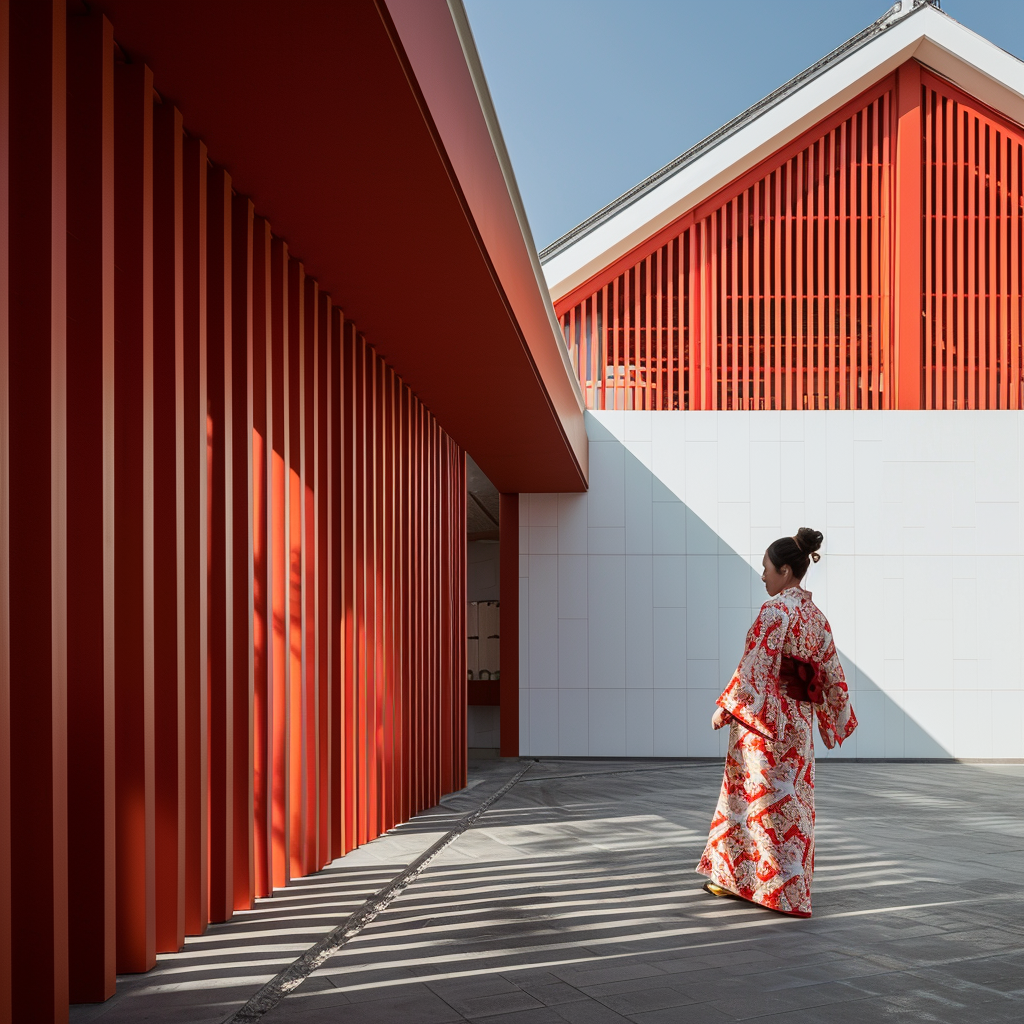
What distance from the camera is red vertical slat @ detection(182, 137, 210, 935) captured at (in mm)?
3068

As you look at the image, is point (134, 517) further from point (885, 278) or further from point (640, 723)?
point (885, 278)

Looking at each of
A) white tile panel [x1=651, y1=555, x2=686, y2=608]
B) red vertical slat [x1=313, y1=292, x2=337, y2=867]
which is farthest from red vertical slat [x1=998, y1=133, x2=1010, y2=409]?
red vertical slat [x1=313, y1=292, x2=337, y2=867]

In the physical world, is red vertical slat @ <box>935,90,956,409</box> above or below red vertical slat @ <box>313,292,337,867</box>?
above

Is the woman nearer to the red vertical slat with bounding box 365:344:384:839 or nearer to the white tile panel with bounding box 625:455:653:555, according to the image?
the red vertical slat with bounding box 365:344:384:839

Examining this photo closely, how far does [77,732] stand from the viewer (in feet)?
8.24

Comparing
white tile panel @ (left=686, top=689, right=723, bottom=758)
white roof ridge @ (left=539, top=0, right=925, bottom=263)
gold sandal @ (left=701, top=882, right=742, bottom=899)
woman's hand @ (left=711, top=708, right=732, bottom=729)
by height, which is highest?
white roof ridge @ (left=539, top=0, right=925, bottom=263)

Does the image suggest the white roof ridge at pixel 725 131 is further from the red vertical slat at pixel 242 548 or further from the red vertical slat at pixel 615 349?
the red vertical slat at pixel 242 548

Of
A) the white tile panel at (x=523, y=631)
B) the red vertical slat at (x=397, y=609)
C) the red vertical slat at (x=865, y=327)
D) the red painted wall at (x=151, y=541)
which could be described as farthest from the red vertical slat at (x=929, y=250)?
the red painted wall at (x=151, y=541)

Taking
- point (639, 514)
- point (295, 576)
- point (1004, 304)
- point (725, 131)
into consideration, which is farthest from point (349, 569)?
point (1004, 304)

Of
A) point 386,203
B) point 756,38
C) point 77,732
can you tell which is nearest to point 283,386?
point 386,203

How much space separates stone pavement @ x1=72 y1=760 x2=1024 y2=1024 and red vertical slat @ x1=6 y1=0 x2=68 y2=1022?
1.09 feet

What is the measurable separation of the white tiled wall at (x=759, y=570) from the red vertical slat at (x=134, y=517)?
7.44m

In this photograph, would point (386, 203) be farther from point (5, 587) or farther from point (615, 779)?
point (615, 779)

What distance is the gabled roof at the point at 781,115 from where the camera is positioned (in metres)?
10.2
